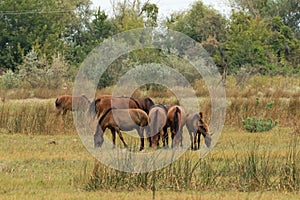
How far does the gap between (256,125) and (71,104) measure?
18.5ft

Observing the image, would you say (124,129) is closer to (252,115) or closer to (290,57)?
(252,115)

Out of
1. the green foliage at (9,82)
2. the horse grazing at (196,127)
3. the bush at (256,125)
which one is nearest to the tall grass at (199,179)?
the horse grazing at (196,127)

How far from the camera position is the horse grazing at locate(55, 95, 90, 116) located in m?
17.5

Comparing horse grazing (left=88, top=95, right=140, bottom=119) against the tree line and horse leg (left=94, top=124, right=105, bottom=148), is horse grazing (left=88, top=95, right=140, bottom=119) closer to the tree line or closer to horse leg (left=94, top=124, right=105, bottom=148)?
horse leg (left=94, top=124, right=105, bottom=148)

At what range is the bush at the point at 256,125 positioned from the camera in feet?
52.6

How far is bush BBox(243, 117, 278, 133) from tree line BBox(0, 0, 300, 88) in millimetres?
13530

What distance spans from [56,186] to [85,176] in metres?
0.42

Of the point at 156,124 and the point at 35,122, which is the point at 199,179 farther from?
the point at 35,122

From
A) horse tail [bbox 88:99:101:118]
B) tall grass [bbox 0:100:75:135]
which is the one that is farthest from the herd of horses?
tall grass [bbox 0:100:75:135]

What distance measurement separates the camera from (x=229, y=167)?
9.24 m

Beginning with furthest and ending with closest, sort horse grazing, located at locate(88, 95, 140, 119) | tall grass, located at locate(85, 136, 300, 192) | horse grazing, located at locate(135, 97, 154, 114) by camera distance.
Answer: horse grazing, located at locate(135, 97, 154, 114)
horse grazing, located at locate(88, 95, 140, 119)
tall grass, located at locate(85, 136, 300, 192)

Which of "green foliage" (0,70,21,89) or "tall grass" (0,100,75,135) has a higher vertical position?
"green foliage" (0,70,21,89)

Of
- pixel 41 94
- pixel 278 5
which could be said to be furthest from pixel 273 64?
pixel 41 94

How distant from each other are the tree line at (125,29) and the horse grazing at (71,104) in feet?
35.3
